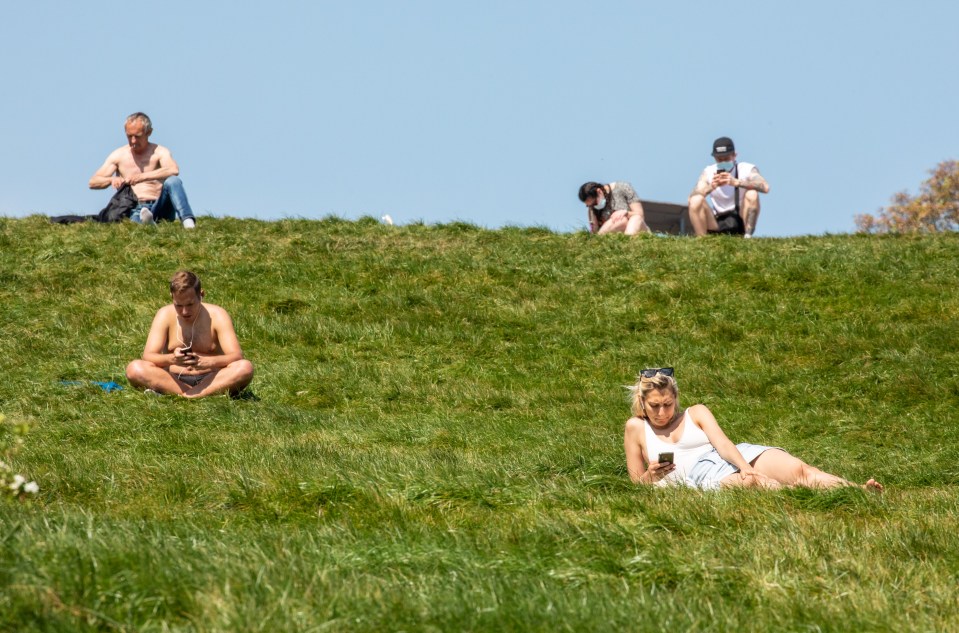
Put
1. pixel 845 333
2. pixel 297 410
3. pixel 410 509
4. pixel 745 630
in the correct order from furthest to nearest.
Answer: pixel 845 333 → pixel 297 410 → pixel 410 509 → pixel 745 630

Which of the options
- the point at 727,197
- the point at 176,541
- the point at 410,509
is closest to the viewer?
the point at 176,541

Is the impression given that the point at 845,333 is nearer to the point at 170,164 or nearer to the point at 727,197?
the point at 727,197

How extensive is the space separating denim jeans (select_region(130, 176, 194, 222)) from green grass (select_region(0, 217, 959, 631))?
64 cm

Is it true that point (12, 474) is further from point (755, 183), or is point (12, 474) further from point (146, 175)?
point (755, 183)

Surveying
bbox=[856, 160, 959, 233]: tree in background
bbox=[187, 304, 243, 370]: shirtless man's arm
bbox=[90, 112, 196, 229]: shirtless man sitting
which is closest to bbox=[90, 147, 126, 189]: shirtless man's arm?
bbox=[90, 112, 196, 229]: shirtless man sitting

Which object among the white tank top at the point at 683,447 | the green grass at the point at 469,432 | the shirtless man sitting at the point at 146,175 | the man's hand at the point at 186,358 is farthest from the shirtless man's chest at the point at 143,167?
the white tank top at the point at 683,447

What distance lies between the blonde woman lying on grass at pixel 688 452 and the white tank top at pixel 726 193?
10768 mm

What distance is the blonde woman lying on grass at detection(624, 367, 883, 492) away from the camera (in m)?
7.82

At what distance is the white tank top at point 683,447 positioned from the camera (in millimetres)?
8289

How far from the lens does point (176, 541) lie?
4.95 metres

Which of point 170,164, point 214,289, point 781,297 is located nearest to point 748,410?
point 781,297

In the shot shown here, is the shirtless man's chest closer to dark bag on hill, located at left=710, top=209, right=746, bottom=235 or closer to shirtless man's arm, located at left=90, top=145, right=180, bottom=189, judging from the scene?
shirtless man's arm, located at left=90, top=145, right=180, bottom=189

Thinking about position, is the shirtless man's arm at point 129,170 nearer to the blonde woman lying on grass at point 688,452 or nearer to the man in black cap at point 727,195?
the man in black cap at point 727,195

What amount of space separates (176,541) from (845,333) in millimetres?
10486
